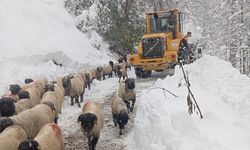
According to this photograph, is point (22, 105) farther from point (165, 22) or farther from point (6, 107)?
point (165, 22)

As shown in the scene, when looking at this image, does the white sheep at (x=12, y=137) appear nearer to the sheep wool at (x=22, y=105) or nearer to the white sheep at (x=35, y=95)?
the sheep wool at (x=22, y=105)

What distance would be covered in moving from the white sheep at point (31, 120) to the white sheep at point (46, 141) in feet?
2.97

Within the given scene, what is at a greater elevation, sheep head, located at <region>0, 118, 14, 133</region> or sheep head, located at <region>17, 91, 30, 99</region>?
sheep head, located at <region>17, 91, 30, 99</region>

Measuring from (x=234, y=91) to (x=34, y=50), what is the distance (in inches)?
660

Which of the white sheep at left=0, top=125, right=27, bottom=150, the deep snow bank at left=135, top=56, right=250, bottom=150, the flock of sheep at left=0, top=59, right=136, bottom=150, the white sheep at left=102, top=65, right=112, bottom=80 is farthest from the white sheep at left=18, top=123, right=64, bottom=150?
the white sheep at left=102, top=65, right=112, bottom=80

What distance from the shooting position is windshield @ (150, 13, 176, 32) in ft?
76.2

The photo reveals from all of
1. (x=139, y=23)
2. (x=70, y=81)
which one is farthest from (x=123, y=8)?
(x=70, y=81)

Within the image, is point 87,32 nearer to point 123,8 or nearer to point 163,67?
point 123,8

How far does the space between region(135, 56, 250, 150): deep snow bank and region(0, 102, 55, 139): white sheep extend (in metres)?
2.58

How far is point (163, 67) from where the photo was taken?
21.8 meters

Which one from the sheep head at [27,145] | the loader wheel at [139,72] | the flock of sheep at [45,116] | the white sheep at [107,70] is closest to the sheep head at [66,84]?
the flock of sheep at [45,116]

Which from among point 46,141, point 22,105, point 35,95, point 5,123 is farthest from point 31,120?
point 35,95

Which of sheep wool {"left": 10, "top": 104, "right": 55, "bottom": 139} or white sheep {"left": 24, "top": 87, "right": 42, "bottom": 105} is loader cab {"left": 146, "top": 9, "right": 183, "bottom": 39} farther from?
sheep wool {"left": 10, "top": 104, "right": 55, "bottom": 139}

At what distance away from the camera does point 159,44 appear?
72.2 ft
